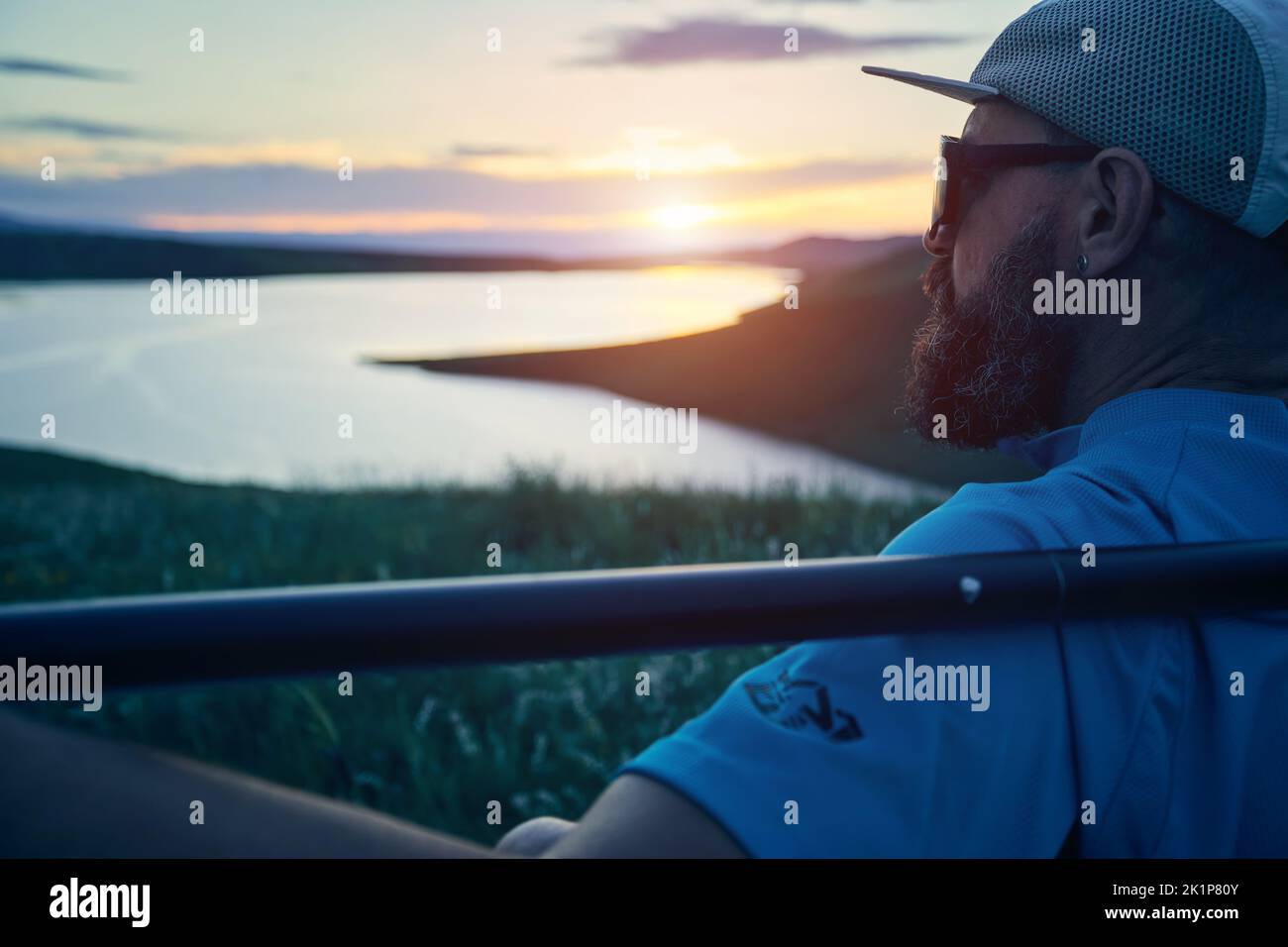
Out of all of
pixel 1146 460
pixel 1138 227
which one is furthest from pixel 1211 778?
pixel 1138 227

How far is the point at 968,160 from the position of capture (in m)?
1.82

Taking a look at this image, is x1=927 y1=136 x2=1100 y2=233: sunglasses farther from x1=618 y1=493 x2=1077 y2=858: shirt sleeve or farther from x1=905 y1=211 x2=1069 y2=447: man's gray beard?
x1=618 y1=493 x2=1077 y2=858: shirt sleeve

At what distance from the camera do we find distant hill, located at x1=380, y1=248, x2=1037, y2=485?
1112 centimetres

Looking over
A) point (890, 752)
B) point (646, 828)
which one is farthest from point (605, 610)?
point (890, 752)

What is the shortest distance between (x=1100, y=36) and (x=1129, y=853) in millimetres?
1128

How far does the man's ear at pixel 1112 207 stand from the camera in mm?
1558

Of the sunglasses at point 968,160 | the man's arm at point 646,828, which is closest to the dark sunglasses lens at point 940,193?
the sunglasses at point 968,160

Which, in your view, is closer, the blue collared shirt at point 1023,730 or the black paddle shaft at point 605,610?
the black paddle shaft at point 605,610

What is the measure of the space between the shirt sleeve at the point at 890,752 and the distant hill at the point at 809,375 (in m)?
8.68

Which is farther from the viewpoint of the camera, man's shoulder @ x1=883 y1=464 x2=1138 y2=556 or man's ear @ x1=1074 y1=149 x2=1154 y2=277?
man's ear @ x1=1074 y1=149 x2=1154 y2=277

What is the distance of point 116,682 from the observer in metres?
0.91

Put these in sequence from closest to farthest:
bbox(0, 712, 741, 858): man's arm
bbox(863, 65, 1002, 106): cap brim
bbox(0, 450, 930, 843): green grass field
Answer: bbox(0, 712, 741, 858): man's arm < bbox(863, 65, 1002, 106): cap brim < bbox(0, 450, 930, 843): green grass field

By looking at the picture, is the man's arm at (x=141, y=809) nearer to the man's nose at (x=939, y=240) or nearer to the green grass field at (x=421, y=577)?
the green grass field at (x=421, y=577)

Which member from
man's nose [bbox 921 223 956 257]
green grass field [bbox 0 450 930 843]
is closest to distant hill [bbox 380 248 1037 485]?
green grass field [bbox 0 450 930 843]
